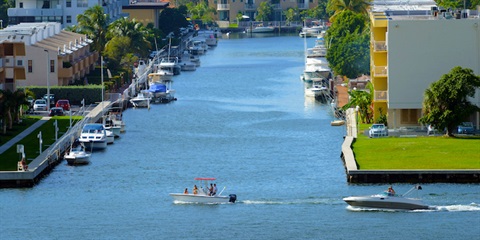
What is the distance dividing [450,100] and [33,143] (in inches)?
1192

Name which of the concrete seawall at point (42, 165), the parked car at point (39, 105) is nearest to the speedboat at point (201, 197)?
the concrete seawall at point (42, 165)

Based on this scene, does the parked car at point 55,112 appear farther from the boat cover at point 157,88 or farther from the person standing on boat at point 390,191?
the person standing on boat at point 390,191

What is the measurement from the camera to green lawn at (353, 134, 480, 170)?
105 m

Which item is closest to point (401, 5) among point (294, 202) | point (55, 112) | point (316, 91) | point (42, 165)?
point (316, 91)

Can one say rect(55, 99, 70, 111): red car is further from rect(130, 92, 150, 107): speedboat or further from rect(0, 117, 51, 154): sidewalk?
rect(130, 92, 150, 107): speedboat

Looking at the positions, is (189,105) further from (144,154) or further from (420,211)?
(420,211)

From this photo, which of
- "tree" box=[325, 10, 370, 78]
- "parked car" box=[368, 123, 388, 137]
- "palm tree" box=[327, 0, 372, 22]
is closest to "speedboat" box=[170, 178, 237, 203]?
"parked car" box=[368, 123, 388, 137]

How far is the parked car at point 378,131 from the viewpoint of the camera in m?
120

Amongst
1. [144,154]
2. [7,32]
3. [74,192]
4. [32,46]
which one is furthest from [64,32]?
[74,192]

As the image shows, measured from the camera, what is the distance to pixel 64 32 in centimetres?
18462

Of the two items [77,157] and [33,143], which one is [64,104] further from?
[77,157]

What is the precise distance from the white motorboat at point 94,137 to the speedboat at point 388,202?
111 ft

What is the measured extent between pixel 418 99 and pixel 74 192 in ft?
105

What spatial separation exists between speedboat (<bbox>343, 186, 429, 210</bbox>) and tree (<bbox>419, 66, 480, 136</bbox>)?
22864 mm
